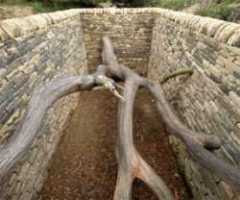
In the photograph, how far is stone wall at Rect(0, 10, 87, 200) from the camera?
1.84 m

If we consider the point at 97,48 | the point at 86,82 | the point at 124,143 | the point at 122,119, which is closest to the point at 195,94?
the point at 122,119

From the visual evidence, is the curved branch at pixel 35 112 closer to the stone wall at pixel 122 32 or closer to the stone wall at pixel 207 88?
the stone wall at pixel 207 88

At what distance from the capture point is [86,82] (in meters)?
1.99

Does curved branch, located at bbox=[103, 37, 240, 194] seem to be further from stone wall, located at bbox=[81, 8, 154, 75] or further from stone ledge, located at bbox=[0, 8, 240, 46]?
stone wall, located at bbox=[81, 8, 154, 75]

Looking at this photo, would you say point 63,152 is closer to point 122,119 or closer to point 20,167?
point 20,167

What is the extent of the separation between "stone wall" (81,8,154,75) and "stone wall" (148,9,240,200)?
5.45 feet

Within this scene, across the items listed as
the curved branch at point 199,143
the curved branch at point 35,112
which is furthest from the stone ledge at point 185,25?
the curved branch at point 199,143

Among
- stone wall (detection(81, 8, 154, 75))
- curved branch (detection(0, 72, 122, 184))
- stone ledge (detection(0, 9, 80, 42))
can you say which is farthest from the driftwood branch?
stone wall (detection(81, 8, 154, 75))

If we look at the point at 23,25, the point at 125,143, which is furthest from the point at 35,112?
the point at 23,25

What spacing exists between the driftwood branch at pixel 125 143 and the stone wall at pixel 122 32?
3.46m

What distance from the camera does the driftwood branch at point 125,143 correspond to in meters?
1.43

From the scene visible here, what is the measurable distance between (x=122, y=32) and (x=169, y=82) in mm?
2265

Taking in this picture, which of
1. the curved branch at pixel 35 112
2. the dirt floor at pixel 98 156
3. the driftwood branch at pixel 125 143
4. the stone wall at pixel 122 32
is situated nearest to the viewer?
the curved branch at pixel 35 112

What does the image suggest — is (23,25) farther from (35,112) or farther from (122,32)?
(122,32)
